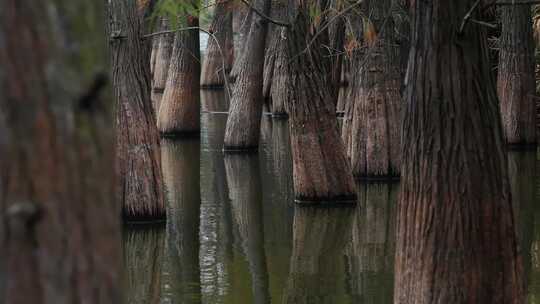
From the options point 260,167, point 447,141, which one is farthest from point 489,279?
point 260,167

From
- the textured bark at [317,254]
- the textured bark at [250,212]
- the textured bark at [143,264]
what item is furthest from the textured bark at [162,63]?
the textured bark at [143,264]

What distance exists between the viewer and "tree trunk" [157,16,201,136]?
72.9 feet

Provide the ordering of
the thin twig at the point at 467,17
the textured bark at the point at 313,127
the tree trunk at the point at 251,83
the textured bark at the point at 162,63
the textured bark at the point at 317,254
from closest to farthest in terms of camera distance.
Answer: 1. the thin twig at the point at 467,17
2. the textured bark at the point at 317,254
3. the textured bark at the point at 313,127
4. the tree trunk at the point at 251,83
5. the textured bark at the point at 162,63

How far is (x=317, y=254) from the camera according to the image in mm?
12234

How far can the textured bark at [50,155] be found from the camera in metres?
2.93

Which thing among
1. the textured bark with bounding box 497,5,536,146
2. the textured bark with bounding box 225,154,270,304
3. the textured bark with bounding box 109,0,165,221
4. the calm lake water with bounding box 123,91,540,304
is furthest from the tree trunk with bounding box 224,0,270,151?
the textured bark with bounding box 109,0,165,221

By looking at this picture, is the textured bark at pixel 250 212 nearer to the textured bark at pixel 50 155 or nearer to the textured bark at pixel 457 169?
the textured bark at pixel 457 169

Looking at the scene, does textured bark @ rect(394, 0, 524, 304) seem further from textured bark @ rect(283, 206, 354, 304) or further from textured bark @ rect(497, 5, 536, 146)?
textured bark @ rect(497, 5, 536, 146)

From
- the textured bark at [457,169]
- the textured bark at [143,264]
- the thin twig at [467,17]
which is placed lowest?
the textured bark at [143,264]

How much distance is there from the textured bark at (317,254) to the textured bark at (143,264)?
1.27m

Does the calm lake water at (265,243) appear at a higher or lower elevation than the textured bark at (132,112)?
lower

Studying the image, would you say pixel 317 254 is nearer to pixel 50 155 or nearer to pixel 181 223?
pixel 181 223

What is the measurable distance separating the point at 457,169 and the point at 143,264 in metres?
5.46

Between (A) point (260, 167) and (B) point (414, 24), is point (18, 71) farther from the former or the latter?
Answer: (A) point (260, 167)
